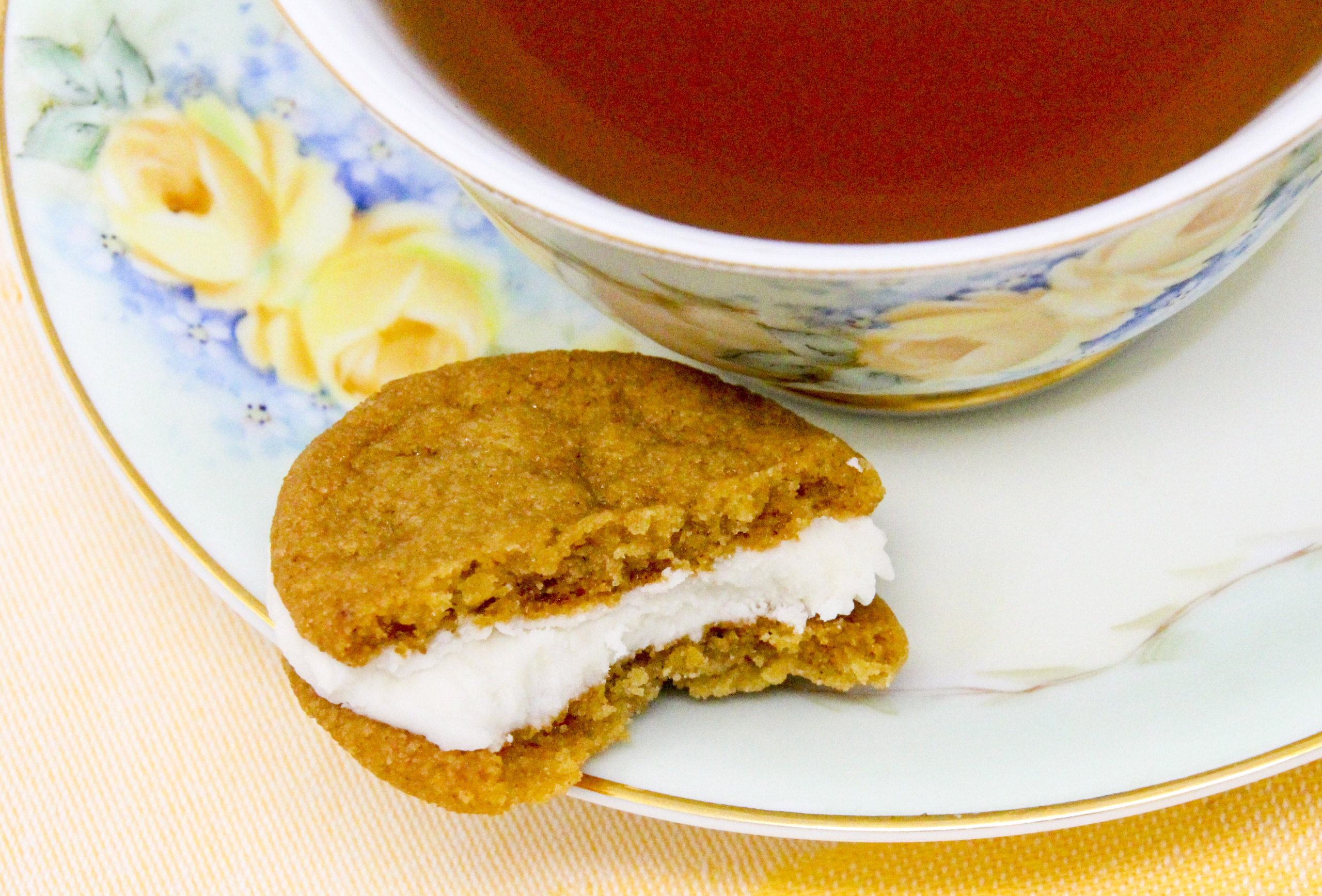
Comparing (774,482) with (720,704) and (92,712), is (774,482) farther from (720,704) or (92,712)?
(92,712)

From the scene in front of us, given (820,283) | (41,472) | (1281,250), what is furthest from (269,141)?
(1281,250)

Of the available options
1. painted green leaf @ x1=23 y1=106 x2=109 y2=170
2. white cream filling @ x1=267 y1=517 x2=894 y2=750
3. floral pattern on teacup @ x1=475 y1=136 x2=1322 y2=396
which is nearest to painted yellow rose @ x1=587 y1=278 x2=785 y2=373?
floral pattern on teacup @ x1=475 y1=136 x2=1322 y2=396

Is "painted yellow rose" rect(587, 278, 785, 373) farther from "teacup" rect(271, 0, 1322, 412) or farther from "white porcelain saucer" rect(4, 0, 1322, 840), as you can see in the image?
"white porcelain saucer" rect(4, 0, 1322, 840)

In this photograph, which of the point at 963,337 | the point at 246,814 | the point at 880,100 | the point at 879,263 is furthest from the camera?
the point at 246,814

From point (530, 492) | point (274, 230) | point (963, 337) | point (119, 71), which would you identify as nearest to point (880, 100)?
point (963, 337)

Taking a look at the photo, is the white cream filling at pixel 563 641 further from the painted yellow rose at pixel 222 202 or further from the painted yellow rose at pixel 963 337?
the painted yellow rose at pixel 222 202

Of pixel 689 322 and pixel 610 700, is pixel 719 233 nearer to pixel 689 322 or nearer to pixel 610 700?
pixel 689 322

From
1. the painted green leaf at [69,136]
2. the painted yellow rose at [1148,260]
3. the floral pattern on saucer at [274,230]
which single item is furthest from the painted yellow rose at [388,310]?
the painted yellow rose at [1148,260]
